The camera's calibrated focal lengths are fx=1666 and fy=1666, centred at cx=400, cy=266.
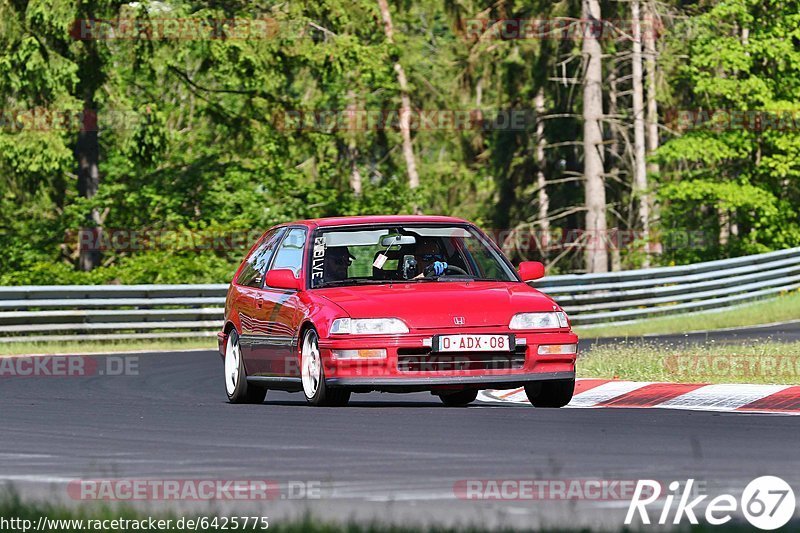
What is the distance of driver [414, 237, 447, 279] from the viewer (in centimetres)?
1372

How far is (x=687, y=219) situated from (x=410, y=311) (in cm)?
3338

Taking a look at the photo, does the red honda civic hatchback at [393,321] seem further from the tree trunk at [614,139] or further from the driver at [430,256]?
the tree trunk at [614,139]

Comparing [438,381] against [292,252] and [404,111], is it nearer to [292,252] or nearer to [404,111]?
[292,252]

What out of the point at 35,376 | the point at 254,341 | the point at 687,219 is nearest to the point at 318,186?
the point at 687,219

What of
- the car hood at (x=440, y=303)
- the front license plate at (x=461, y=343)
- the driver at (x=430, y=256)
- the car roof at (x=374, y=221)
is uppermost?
the car roof at (x=374, y=221)

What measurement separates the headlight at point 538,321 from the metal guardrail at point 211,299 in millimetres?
15000

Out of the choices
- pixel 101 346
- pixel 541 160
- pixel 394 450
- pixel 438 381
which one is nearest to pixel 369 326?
pixel 438 381

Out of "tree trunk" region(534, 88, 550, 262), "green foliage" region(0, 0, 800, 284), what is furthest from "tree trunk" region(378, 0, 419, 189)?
"tree trunk" region(534, 88, 550, 262)

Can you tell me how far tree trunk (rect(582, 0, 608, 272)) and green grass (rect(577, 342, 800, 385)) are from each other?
2256 centimetres

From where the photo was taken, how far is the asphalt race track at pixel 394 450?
7.39 m

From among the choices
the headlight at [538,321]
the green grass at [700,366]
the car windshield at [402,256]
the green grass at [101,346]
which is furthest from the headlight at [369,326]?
the green grass at [101,346]

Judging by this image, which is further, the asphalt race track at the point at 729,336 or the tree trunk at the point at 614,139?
the tree trunk at the point at 614,139

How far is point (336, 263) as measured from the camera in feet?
44.6

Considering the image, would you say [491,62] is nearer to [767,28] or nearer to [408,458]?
[767,28]
